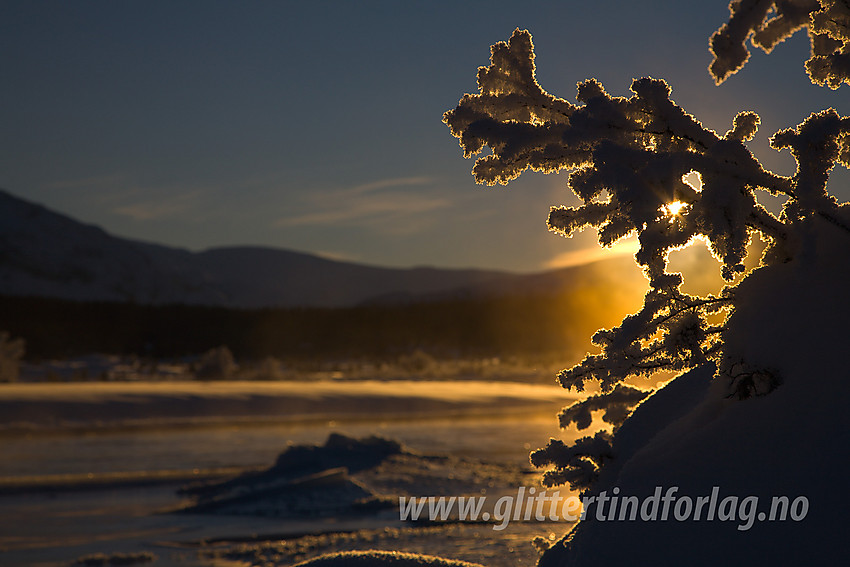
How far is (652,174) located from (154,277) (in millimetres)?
93495

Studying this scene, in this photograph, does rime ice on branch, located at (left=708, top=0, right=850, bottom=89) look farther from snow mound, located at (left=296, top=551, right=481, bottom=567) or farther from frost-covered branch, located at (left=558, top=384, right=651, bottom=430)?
snow mound, located at (left=296, top=551, right=481, bottom=567)

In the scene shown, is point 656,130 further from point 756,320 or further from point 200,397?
point 200,397

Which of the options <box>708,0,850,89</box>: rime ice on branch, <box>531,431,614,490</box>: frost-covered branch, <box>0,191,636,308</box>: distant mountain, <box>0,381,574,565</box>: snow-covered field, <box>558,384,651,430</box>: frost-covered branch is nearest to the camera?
<box>708,0,850,89</box>: rime ice on branch

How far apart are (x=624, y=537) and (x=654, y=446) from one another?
0.35 meters

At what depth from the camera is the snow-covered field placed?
5535mm

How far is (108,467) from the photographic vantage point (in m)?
8.74

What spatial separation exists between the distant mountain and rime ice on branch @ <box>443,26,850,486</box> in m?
73.2

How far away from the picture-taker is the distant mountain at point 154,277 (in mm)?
80000

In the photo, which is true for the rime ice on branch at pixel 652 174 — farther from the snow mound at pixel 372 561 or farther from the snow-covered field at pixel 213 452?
the snow-covered field at pixel 213 452

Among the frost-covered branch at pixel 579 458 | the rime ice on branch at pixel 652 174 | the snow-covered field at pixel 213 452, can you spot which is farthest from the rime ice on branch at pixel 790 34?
the snow-covered field at pixel 213 452

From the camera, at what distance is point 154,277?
9019cm

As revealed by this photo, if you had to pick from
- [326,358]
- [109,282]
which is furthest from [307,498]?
[109,282]

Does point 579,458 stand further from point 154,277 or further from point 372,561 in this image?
point 154,277

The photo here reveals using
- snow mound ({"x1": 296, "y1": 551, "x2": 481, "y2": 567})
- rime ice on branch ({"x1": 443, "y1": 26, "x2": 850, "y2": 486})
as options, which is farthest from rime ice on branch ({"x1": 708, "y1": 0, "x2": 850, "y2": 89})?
snow mound ({"x1": 296, "y1": 551, "x2": 481, "y2": 567})
